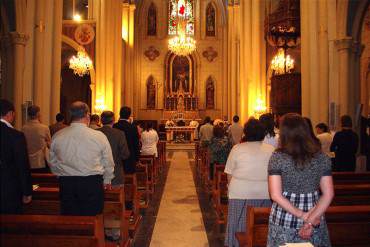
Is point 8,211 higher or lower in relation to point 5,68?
lower

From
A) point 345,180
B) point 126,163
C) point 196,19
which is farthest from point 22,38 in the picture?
point 196,19

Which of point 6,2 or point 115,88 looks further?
point 115,88

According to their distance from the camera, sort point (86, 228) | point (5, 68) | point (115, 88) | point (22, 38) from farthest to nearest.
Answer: point (115, 88) < point (5, 68) < point (22, 38) < point (86, 228)

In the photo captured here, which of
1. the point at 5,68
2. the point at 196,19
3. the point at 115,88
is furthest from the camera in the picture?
the point at 196,19

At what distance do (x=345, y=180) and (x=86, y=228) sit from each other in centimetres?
458

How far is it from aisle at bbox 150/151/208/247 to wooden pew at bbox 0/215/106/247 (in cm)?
259

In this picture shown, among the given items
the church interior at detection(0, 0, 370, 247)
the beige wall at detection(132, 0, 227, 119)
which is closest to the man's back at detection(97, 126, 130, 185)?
the church interior at detection(0, 0, 370, 247)

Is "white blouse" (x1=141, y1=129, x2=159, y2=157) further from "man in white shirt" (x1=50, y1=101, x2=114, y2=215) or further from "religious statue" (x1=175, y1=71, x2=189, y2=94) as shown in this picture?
"religious statue" (x1=175, y1=71, x2=189, y2=94)

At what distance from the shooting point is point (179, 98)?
31109 mm

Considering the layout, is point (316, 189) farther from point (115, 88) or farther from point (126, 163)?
point (115, 88)

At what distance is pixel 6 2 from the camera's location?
10742mm

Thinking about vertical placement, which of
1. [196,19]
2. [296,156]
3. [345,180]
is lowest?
[345,180]

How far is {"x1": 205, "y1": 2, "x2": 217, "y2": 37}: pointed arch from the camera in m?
32.6

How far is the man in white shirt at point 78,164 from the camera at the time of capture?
3908mm
